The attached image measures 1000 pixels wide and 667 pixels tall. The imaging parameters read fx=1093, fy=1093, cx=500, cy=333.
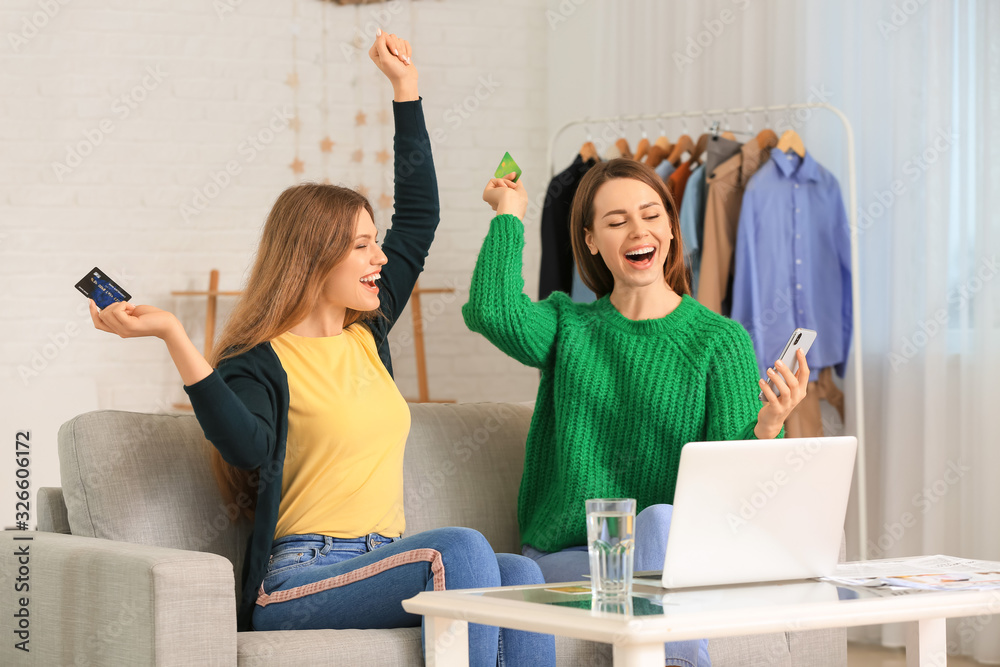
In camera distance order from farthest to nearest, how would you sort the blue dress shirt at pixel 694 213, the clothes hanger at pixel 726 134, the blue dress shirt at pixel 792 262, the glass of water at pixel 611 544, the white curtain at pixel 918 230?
1. the clothes hanger at pixel 726 134
2. the blue dress shirt at pixel 694 213
3. the blue dress shirt at pixel 792 262
4. the white curtain at pixel 918 230
5. the glass of water at pixel 611 544

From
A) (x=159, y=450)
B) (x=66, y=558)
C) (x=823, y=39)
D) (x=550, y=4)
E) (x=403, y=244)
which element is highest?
(x=550, y=4)

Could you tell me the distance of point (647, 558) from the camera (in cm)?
167

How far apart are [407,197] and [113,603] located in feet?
3.25

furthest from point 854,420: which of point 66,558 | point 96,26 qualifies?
point 96,26

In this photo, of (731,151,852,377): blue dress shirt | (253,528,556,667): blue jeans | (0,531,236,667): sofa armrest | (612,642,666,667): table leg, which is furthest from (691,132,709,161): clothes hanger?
(612,642,666,667): table leg

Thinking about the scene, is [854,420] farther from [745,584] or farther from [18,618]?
[18,618]

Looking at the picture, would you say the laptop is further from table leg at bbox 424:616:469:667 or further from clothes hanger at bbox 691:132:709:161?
clothes hanger at bbox 691:132:709:161

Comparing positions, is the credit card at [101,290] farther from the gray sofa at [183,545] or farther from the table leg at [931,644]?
the table leg at [931,644]

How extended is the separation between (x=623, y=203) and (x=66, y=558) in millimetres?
1158

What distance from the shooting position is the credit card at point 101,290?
1556mm

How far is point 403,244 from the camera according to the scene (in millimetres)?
2174

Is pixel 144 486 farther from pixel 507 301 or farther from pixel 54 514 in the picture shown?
pixel 507 301

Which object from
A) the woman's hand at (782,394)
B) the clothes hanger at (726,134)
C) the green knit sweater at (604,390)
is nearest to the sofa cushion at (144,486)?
the green knit sweater at (604,390)

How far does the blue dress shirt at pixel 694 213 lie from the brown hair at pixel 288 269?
1.60 metres
